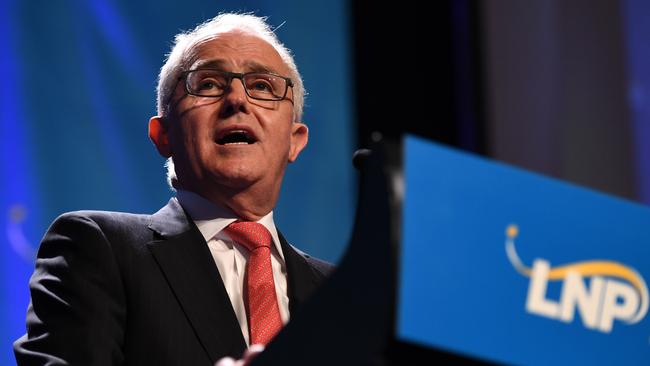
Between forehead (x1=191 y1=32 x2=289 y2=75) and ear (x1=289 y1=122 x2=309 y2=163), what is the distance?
142 mm

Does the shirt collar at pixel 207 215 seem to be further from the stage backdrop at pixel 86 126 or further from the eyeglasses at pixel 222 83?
the stage backdrop at pixel 86 126

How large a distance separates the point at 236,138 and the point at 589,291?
1.19 meters

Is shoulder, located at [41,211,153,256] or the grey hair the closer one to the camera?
shoulder, located at [41,211,153,256]

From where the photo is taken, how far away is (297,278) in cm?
195

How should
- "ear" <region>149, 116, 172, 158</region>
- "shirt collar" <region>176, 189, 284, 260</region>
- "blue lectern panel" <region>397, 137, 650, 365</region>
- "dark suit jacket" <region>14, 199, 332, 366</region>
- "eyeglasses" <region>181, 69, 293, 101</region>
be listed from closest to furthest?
"blue lectern panel" <region>397, 137, 650, 365</region>
"dark suit jacket" <region>14, 199, 332, 366</region>
"shirt collar" <region>176, 189, 284, 260</region>
"eyeglasses" <region>181, 69, 293, 101</region>
"ear" <region>149, 116, 172, 158</region>

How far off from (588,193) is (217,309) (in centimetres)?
87

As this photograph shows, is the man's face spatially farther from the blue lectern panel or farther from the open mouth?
the blue lectern panel

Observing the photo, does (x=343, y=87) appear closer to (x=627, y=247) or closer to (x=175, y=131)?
(x=175, y=131)

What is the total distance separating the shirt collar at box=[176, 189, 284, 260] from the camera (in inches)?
76.5

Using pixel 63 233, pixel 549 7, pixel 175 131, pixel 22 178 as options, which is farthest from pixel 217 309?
pixel 549 7

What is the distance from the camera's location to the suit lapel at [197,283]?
1.63 m

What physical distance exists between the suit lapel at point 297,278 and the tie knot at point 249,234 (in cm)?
9

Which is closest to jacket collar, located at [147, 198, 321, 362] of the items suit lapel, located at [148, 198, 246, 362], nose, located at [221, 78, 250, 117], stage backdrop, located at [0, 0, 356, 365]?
suit lapel, located at [148, 198, 246, 362]

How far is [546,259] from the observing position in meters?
0.94
